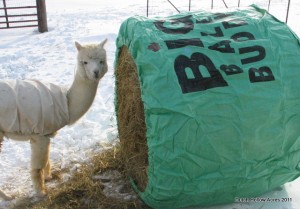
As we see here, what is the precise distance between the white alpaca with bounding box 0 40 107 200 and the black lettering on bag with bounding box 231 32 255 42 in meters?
1.34

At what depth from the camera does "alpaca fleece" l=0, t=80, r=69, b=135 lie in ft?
11.7

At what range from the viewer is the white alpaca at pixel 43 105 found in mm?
3594

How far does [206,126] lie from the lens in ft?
9.76

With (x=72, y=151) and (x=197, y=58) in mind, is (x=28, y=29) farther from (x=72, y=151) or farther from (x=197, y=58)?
(x=197, y=58)

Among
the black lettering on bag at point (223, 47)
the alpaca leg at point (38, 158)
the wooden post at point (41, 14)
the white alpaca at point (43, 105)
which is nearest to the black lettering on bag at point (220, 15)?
the black lettering on bag at point (223, 47)

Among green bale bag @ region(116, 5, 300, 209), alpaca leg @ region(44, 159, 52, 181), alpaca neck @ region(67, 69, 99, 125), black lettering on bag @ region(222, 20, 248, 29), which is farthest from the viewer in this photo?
alpaca leg @ region(44, 159, 52, 181)

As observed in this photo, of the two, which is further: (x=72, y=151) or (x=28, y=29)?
(x=28, y=29)

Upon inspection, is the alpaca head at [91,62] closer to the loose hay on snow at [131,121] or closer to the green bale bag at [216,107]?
the loose hay on snow at [131,121]

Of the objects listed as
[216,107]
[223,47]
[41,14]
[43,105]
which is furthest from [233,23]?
[41,14]

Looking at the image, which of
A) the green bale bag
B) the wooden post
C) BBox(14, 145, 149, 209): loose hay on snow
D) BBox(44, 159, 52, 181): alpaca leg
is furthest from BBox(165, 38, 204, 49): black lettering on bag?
the wooden post

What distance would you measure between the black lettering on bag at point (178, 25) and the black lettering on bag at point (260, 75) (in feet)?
2.30

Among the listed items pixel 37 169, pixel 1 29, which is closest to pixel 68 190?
pixel 37 169

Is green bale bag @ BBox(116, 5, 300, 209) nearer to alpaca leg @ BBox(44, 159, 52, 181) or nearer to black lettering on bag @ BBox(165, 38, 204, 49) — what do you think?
black lettering on bag @ BBox(165, 38, 204, 49)

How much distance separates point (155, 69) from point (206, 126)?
0.62 m
